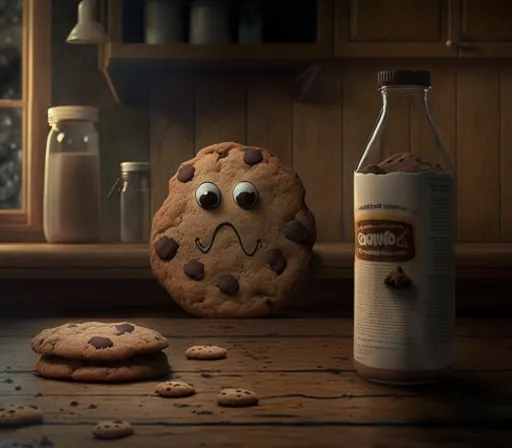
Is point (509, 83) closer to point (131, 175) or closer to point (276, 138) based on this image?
point (276, 138)

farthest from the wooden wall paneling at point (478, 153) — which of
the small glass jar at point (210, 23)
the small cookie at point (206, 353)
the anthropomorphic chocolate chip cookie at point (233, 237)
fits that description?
the small cookie at point (206, 353)

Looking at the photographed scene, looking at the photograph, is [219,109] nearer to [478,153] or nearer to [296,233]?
[478,153]

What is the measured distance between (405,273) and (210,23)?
1.23 metres

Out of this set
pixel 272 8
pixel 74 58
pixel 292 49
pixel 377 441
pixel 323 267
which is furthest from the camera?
pixel 74 58

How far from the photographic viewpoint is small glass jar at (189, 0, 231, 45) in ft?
6.00

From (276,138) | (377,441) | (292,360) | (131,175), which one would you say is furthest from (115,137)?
(377,441)

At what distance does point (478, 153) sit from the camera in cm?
221

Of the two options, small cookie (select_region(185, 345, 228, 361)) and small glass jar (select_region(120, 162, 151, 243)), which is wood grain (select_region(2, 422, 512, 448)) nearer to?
small cookie (select_region(185, 345, 228, 361))

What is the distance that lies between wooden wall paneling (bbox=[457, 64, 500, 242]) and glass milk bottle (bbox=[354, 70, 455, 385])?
1.49 metres

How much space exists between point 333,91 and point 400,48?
1.07ft

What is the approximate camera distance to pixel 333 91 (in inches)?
85.7

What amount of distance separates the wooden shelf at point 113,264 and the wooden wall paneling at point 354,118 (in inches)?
24.1

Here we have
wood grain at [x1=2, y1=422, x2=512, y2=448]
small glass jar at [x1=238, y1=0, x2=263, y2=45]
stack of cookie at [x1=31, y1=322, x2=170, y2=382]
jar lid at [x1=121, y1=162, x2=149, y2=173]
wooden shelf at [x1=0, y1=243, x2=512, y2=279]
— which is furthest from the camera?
jar lid at [x1=121, y1=162, x2=149, y2=173]

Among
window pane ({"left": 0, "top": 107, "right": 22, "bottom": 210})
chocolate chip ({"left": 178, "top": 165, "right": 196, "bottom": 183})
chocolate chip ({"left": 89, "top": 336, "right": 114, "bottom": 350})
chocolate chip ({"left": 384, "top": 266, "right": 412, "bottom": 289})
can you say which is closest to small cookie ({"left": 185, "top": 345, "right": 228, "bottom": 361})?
chocolate chip ({"left": 89, "top": 336, "right": 114, "bottom": 350})
